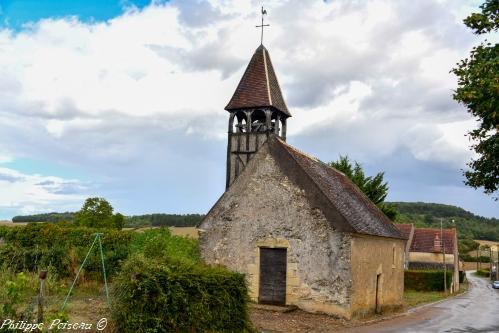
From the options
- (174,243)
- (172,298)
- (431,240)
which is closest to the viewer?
(172,298)

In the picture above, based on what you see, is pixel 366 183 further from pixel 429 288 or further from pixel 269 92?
pixel 269 92

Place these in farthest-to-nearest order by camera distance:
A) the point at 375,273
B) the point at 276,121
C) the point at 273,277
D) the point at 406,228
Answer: the point at 406,228 < the point at 276,121 < the point at 375,273 < the point at 273,277

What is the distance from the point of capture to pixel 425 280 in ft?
152

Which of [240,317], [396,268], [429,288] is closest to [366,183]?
Answer: [429,288]

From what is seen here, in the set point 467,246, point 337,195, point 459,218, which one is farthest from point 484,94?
point 459,218

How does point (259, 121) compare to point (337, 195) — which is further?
point (259, 121)

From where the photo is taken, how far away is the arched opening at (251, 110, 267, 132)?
101 feet

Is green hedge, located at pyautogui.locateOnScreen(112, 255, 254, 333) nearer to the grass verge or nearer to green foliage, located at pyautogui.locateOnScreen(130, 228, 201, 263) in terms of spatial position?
green foliage, located at pyautogui.locateOnScreen(130, 228, 201, 263)

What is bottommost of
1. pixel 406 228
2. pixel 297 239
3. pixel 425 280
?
pixel 425 280

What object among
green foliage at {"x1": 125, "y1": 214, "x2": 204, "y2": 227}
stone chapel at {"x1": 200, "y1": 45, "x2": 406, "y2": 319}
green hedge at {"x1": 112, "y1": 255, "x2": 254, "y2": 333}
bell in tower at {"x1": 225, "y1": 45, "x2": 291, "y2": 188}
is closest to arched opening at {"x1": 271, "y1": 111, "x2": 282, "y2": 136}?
bell in tower at {"x1": 225, "y1": 45, "x2": 291, "y2": 188}

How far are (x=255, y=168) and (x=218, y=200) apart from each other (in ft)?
6.99

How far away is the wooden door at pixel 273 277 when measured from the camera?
19172 millimetres

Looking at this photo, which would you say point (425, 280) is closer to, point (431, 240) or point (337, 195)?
point (431, 240)

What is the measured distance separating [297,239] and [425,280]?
105ft
